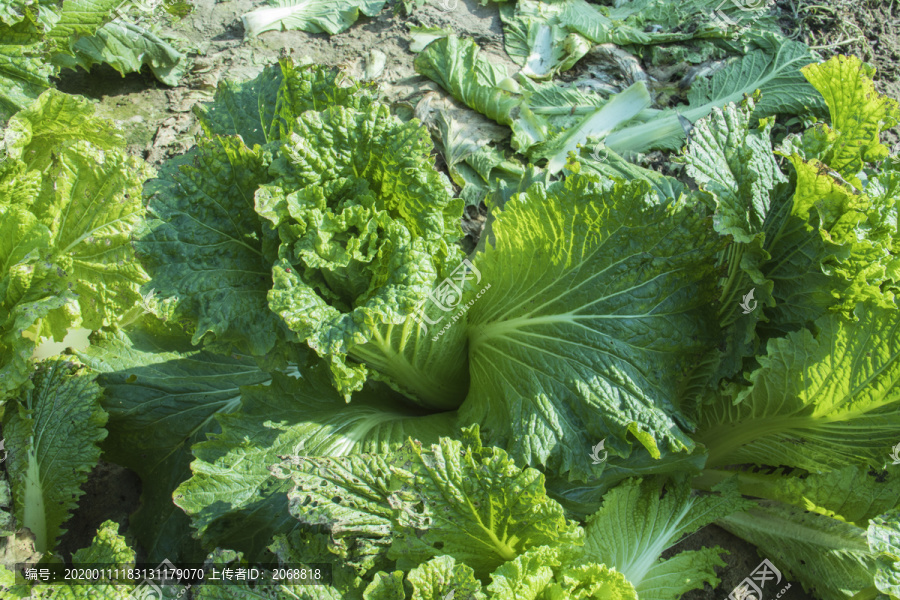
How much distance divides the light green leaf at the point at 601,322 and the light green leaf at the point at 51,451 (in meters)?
1.92

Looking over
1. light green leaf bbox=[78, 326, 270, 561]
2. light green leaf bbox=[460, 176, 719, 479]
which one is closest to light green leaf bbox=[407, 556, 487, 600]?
light green leaf bbox=[460, 176, 719, 479]

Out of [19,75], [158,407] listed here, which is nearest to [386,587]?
[158,407]

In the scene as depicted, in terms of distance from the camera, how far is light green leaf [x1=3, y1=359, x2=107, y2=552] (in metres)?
2.87

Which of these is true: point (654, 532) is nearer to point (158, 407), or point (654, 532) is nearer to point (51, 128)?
Answer: point (158, 407)

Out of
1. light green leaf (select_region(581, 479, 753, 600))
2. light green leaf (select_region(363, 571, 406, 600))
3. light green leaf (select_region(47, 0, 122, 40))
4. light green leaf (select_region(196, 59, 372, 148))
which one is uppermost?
light green leaf (select_region(196, 59, 372, 148))

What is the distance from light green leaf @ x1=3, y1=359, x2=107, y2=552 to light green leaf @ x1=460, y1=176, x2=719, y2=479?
1923 millimetres

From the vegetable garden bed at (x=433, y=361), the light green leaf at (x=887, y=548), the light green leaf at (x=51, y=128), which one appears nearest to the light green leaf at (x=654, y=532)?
the vegetable garden bed at (x=433, y=361)

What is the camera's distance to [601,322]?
2.63m

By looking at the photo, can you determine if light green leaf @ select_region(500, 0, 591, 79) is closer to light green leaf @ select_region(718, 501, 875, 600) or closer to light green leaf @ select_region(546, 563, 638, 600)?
light green leaf @ select_region(718, 501, 875, 600)

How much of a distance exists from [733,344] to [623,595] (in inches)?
45.4

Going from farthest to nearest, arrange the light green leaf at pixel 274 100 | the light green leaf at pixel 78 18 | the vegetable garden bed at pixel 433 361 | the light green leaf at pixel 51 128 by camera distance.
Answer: the light green leaf at pixel 78 18, the light green leaf at pixel 51 128, the light green leaf at pixel 274 100, the vegetable garden bed at pixel 433 361

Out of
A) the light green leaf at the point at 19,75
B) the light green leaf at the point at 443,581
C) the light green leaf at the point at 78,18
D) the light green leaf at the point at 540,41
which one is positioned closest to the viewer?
the light green leaf at the point at 443,581

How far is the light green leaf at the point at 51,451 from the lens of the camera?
2.87 m

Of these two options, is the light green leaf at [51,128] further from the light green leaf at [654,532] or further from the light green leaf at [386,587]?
the light green leaf at [654,532]
